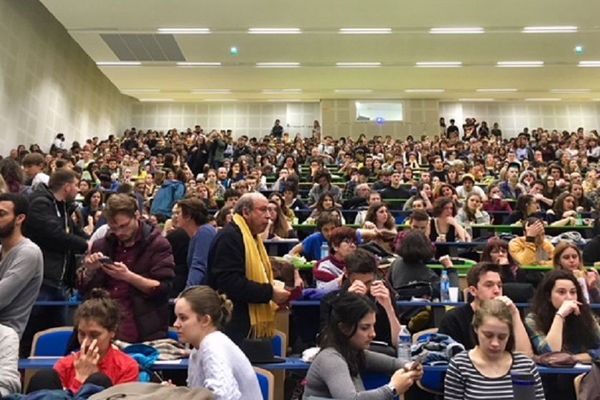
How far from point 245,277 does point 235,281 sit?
0.09m

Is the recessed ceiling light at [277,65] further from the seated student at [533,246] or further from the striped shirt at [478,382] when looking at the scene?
the striped shirt at [478,382]

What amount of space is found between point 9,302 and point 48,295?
0.96 m

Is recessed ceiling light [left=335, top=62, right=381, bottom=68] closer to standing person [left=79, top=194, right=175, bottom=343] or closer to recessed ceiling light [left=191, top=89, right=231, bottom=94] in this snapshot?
recessed ceiling light [left=191, top=89, right=231, bottom=94]

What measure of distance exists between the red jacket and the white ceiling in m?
10.8

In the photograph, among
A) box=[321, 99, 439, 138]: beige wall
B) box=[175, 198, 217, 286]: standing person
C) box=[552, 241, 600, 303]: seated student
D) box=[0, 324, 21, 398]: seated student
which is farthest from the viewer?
box=[321, 99, 439, 138]: beige wall

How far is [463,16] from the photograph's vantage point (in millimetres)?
12945

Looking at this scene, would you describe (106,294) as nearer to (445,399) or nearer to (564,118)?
(445,399)

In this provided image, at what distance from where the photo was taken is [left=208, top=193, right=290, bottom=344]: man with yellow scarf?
306cm

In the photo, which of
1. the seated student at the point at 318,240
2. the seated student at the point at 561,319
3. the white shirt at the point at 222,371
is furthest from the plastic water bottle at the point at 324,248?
the white shirt at the point at 222,371

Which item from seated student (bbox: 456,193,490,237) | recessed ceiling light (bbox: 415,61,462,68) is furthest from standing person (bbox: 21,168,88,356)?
recessed ceiling light (bbox: 415,61,462,68)

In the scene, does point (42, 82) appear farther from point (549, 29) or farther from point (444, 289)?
point (444, 289)

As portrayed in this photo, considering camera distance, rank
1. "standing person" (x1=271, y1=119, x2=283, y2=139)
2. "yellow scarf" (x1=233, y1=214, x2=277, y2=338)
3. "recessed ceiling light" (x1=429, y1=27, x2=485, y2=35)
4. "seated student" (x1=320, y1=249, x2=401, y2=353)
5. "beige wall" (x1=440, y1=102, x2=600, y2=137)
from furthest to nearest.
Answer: "beige wall" (x1=440, y1=102, x2=600, y2=137) < "standing person" (x1=271, y1=119, x2=283, y2=139) < "recessed ceiling light" (x1=429, y1=27, x2=485, y2=35) < "seated student" (x1=320, y1=249, x2=401, y2=353) < "yellow scarf" (x1=233, y1=214, x2=277, y2=338)

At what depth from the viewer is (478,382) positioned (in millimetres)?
2688

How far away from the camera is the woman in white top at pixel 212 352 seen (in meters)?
2.24
